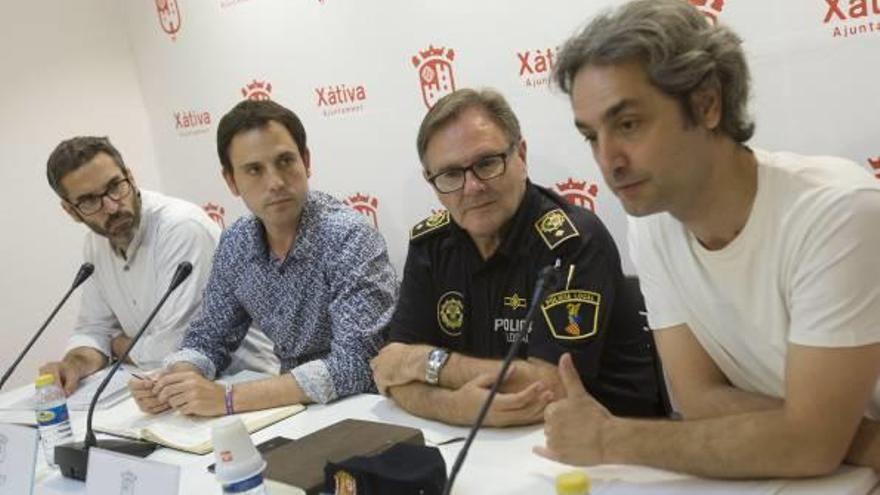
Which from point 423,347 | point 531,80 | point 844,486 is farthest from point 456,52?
point 844,486

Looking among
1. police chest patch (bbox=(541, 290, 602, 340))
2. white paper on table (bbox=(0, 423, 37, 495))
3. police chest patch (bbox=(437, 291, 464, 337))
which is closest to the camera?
white paper on table (bbox=(0, 423, 37, 495))

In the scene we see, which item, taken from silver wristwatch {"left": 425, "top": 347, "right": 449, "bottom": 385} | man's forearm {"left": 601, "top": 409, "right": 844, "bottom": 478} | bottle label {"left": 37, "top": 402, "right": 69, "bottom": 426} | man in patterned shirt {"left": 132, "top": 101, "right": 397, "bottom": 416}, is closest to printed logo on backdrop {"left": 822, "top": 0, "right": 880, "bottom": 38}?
man's forearm {"left": 601, "top": 409, "right": 844, "bottom": 478}

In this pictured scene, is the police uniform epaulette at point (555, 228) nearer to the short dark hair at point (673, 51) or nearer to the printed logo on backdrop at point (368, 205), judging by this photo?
the short dark hair at point (673, 51)

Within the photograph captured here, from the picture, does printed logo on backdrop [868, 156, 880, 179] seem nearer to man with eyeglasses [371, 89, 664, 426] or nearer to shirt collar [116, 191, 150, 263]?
man with eyeglasses [371, 89, 664, 426]

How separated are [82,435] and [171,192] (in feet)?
6.35

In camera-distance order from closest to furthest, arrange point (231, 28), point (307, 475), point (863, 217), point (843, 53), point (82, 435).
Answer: point (863, 217) → point (307, 475) → point (843, 53) → point (82, 435) → point (231, 28)

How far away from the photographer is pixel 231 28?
3102mm

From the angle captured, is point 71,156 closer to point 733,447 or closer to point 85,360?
point 85,360

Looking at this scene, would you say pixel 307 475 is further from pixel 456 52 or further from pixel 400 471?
pixel 456 52

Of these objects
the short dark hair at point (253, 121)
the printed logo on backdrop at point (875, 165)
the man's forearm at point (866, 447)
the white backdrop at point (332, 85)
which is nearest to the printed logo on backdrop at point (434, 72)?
the white backdrop at point (332, 85)

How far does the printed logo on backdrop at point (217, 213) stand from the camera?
339 centimetres

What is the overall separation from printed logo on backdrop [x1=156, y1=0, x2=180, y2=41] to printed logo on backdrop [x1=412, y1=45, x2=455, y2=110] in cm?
134

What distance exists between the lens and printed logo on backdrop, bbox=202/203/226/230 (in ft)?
Answer: 11.1

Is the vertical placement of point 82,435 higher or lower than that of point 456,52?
lower
